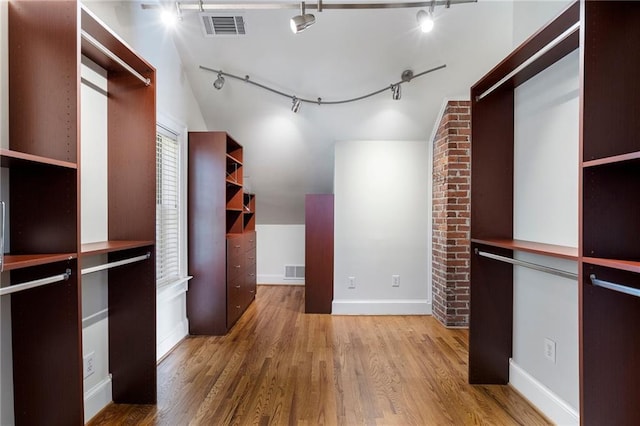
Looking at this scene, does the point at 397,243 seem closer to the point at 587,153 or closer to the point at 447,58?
the point at 447,58

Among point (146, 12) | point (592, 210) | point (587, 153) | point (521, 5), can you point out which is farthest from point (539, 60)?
point (146, 12)

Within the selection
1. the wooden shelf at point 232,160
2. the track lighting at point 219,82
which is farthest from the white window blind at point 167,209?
the track lighting at point 219,82

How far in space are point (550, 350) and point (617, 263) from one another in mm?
1053

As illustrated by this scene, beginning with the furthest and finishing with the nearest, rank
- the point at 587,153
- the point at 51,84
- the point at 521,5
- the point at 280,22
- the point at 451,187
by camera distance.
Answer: the point at 451,187 → the point at 280,22 → the point at 521,5 → the point at 51,84 → the point at 587,153

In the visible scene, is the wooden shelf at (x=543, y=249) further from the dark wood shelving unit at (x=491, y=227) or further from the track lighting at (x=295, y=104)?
the track lighting at (x=295, y=104)

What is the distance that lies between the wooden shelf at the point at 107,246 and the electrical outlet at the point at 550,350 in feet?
8.28

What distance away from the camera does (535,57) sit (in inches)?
68.6

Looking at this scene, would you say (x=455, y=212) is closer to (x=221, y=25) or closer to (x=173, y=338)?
(x=221, y=25)

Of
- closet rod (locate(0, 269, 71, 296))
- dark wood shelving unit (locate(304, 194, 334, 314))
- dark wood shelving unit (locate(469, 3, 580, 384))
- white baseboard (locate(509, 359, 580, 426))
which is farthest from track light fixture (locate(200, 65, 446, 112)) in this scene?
white baseboard (locate(509, 359, 580, 426))

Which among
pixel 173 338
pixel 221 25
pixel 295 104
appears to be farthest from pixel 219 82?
pixel 173 338

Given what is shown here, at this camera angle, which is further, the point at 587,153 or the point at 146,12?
the point at 146,12

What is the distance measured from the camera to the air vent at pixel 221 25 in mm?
2625

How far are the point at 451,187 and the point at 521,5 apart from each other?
64.6 inches

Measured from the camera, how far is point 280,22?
108 inches
